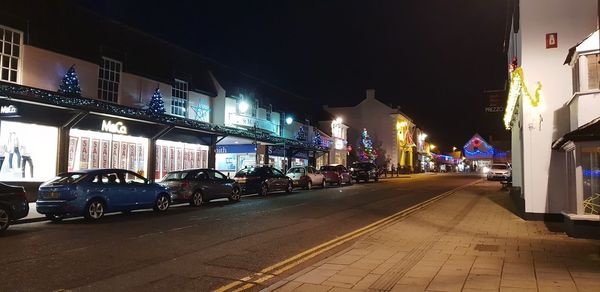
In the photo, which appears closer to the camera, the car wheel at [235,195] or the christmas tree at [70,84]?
the christmas tree at [70,84]

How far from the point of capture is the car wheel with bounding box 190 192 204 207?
1884cm

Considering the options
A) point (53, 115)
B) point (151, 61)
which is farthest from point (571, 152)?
point (151, 61)

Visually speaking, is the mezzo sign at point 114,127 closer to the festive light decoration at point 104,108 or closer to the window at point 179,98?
the festive light decoration at point 104,108

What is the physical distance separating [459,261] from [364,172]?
33.7 m

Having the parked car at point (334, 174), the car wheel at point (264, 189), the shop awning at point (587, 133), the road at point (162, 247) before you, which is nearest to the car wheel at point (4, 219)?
the road at point (162, 247)

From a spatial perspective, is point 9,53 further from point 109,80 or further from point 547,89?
point 547,89

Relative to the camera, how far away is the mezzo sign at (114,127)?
69.0ft

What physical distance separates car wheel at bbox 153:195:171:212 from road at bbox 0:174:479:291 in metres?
0.52

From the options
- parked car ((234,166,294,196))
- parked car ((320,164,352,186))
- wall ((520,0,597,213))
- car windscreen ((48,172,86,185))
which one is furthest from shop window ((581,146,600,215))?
parked car ((320,164,352,186))

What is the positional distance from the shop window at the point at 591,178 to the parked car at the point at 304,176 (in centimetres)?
1966

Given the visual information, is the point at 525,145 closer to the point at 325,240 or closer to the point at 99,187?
the point at 325,240

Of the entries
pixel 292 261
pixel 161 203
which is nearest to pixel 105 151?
pixel 161 203

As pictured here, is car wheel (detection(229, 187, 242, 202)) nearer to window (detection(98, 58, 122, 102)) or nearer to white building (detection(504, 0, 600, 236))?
window (detection(98, 58, 122, 102))

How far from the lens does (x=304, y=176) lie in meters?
30.6
